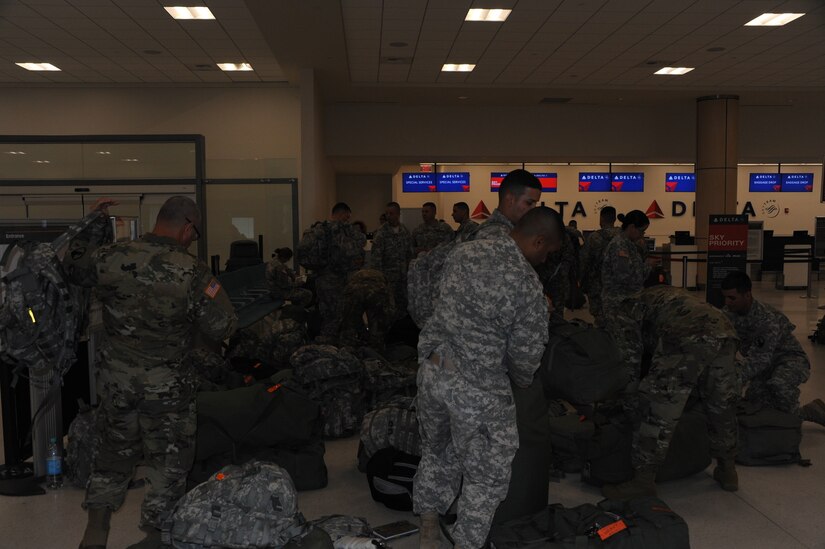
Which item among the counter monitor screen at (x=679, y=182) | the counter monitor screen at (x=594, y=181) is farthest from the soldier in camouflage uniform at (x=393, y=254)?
the counter monitor screen at (x=679, y=182)

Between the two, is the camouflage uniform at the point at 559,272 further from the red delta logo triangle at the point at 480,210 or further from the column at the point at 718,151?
the red delta logo triangle at the point at 480,210

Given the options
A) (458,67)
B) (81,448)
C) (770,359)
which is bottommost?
(81,448)

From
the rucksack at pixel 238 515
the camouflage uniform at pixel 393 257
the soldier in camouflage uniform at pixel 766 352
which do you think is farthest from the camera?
the camouflage uniform at pixel 393 257

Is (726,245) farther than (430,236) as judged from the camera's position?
Yes

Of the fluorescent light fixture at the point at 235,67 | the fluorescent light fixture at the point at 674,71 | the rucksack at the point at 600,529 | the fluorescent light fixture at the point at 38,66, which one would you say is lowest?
the rucksack at the point at 600,529

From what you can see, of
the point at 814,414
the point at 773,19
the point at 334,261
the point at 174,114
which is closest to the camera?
the point at 814,414

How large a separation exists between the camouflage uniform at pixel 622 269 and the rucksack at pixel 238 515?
405 cm

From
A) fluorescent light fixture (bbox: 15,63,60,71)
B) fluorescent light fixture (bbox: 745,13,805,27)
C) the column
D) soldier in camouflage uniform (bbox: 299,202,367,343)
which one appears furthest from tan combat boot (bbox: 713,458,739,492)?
fluorescent light fixture (bbox: 15,63,60,71)

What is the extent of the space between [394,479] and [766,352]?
274cm

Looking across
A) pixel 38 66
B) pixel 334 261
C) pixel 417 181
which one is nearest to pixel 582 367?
pixel 334 261

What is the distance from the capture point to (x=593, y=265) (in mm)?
9961

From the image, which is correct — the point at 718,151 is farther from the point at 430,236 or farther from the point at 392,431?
the point at 392,431

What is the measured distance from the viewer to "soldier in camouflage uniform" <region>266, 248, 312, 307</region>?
7.60 metres

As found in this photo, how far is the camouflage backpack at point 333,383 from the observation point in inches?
190
